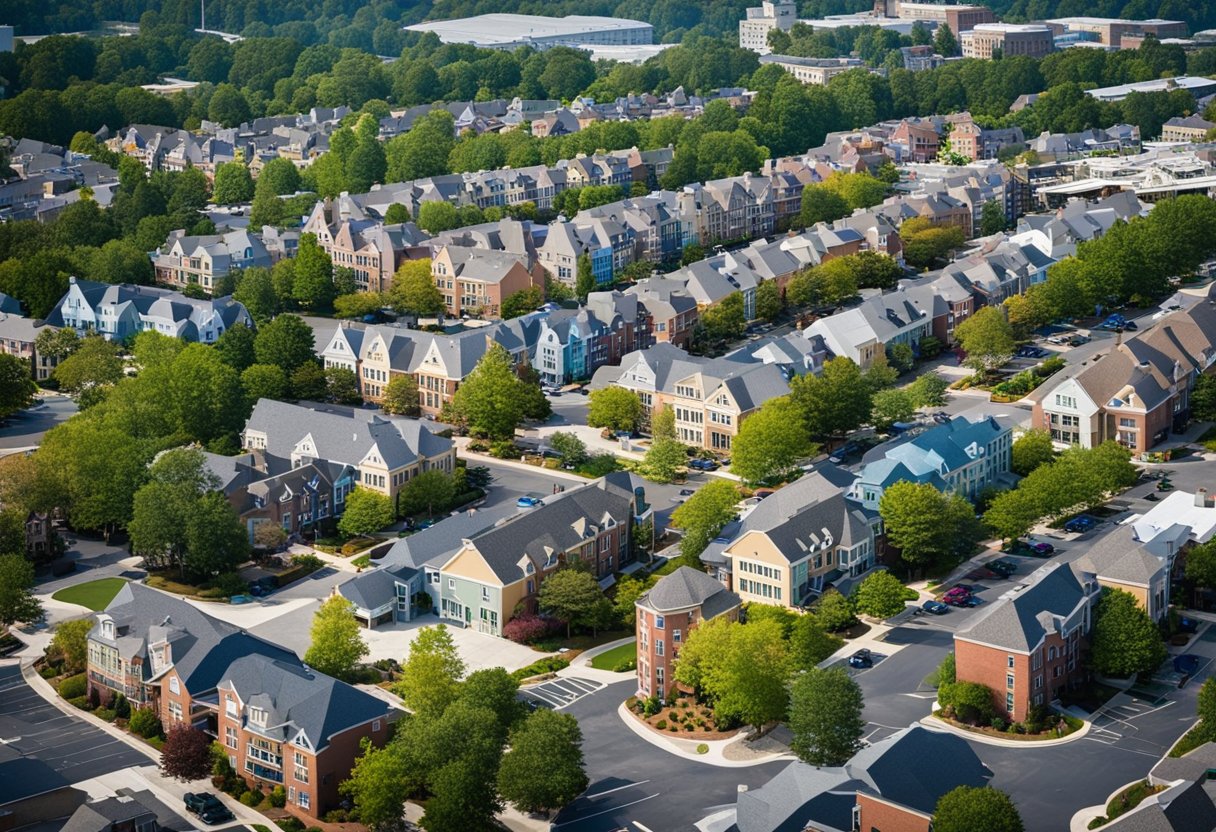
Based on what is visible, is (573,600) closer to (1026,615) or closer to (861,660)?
(861,660)

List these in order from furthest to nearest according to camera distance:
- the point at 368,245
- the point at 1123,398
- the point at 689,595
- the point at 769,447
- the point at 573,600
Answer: the point at 368,245, the point at 1123,398, the point at 769,447, the point at 573,600, the point at 689,595

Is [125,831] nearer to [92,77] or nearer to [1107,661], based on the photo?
[1107,661]

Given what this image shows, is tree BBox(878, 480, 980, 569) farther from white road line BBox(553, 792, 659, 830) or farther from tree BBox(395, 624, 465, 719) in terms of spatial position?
white road line BBox(553, 792, 659, 830)

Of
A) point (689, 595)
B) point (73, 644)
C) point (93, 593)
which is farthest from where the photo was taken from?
point (93, 593)

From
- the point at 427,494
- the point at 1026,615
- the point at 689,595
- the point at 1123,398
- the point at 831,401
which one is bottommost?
the point at 427,494

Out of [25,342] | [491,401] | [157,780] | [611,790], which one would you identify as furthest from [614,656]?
[25,342]

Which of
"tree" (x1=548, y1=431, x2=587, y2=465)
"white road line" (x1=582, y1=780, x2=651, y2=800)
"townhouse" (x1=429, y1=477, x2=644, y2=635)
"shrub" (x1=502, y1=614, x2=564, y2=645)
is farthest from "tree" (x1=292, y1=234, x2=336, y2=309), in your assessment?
"white road line" (x1=582, y1=780, x2=651, y2=800)

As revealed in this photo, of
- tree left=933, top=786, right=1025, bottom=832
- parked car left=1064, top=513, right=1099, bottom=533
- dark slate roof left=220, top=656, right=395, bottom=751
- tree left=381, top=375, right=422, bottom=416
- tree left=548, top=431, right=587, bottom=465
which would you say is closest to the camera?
tree left=933, top=786, right=1025, bottom=832
